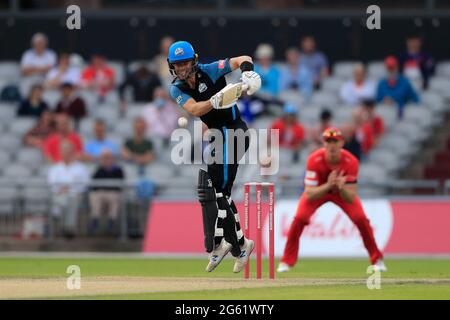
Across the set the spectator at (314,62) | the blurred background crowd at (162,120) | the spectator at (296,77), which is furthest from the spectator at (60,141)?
the spectator at (314,62)

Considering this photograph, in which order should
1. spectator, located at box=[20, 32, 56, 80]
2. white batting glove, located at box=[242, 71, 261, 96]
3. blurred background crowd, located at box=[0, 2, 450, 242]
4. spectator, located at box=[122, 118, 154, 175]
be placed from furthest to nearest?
spectator, located at box=[20, 32, 56, 80] < spectator, located at box=[122, 118, 154, 175] < blurred background crowd, located at box=[0, 2, 450, 242] < white batting glove, located at box=[242, 71, 261, 96]

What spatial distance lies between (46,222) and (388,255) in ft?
19.6

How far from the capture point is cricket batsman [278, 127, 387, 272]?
1795 cm

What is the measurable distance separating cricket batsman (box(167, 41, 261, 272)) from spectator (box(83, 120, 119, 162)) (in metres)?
10.1

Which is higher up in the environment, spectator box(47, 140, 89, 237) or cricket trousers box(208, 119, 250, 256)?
cricket trousers box(208, 119, 250, 256)

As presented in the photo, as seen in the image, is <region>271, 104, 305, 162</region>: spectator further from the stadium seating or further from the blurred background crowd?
the stadium seating

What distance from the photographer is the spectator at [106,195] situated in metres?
23.9

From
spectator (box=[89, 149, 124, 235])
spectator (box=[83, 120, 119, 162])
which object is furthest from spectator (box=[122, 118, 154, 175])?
spectator (box=[89, 149, 124, 235])

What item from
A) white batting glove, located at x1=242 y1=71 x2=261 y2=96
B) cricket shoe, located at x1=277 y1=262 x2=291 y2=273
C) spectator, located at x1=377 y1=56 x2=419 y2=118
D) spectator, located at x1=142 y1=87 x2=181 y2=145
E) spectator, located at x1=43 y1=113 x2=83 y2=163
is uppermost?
spectator, located at x1=377 y1=56 x2=419 y2=118

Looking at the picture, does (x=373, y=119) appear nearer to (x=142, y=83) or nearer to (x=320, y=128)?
(x=320, y=128)

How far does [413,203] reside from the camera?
23031 millimetres

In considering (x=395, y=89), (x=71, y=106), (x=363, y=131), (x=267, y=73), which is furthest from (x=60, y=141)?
(x=395, y=89)
